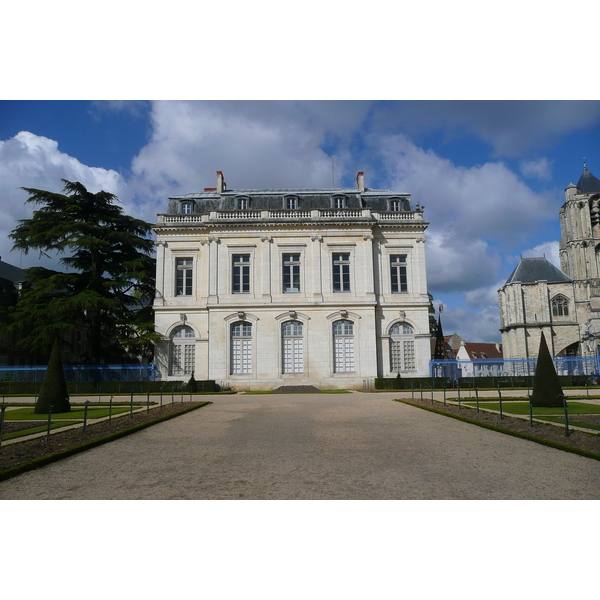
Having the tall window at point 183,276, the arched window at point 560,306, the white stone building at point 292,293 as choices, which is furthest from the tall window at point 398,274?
the arched window at point 560,306

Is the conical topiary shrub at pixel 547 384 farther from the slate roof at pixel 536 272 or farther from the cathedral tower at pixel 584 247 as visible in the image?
the slate roof at pixel 536 272

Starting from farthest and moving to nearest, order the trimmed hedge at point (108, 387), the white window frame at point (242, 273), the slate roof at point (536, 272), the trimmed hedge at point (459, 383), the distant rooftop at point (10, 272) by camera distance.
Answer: the slate roof at point (536, 272), the distant rooftop at point (10, 272), the white window frame at point (242, 273), the trimmed hedge at point (459, 383), the trimmed hedge at point (108, 387)

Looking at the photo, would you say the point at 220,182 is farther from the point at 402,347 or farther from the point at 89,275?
the point at 402,347

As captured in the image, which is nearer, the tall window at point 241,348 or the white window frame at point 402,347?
the tall window at point 241,348

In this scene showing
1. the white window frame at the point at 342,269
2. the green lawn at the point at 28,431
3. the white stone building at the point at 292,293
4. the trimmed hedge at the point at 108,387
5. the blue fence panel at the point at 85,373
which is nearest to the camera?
the green lawn at the point at 28,431

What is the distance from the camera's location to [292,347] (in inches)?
1120

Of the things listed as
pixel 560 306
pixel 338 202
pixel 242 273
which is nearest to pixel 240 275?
pixel 242 273

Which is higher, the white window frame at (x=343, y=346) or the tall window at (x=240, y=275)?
the tall window at (x=240, y=275)

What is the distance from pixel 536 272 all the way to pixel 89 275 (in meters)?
45.3

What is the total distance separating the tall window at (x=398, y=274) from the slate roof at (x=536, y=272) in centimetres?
2684

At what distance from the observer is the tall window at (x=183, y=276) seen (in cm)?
2983

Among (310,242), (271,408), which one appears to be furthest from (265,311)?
(271,408)

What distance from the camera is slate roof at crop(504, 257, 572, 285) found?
50312mm

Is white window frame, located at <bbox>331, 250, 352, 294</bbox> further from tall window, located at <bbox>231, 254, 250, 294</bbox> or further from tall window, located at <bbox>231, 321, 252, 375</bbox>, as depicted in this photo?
tall window, located at <bbox>231, 321, 252, 375</bbox>
